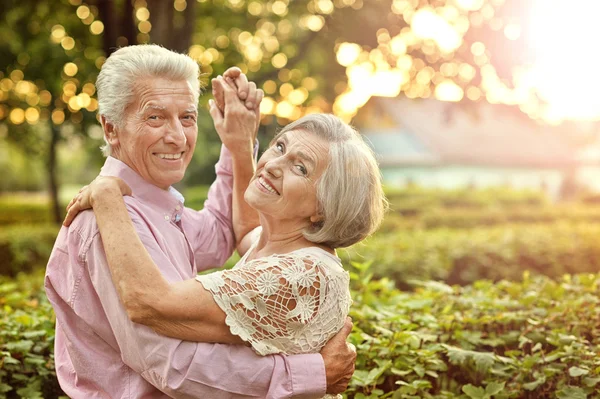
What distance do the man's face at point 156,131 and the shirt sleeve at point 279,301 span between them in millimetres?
482

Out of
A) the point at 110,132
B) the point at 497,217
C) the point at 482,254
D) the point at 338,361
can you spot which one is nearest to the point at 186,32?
the point at 482,254

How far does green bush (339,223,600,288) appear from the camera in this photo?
24.5 ft

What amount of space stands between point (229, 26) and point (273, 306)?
38.5ft

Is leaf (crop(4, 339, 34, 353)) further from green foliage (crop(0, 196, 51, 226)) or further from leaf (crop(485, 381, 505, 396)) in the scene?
green foliage (crop(0, 196, 51, 226))

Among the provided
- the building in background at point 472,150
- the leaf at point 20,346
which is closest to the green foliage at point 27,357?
the leaf at point 20,346

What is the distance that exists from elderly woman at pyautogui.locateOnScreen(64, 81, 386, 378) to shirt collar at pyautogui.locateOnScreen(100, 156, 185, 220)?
8cm

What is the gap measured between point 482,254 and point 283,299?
675 cm

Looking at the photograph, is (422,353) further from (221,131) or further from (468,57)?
(468,57)

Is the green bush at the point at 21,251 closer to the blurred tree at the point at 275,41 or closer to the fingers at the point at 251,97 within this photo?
the blurred tree at the point at 275,41

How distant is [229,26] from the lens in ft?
43.3

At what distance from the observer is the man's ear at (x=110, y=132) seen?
242 cm

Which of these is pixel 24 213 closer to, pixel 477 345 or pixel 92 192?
pixel 477 345

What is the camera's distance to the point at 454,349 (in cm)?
306

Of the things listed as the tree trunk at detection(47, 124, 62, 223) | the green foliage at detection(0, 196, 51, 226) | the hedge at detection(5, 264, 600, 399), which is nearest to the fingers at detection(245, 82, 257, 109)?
the hedge at detection(5, 264, 600, 399)
